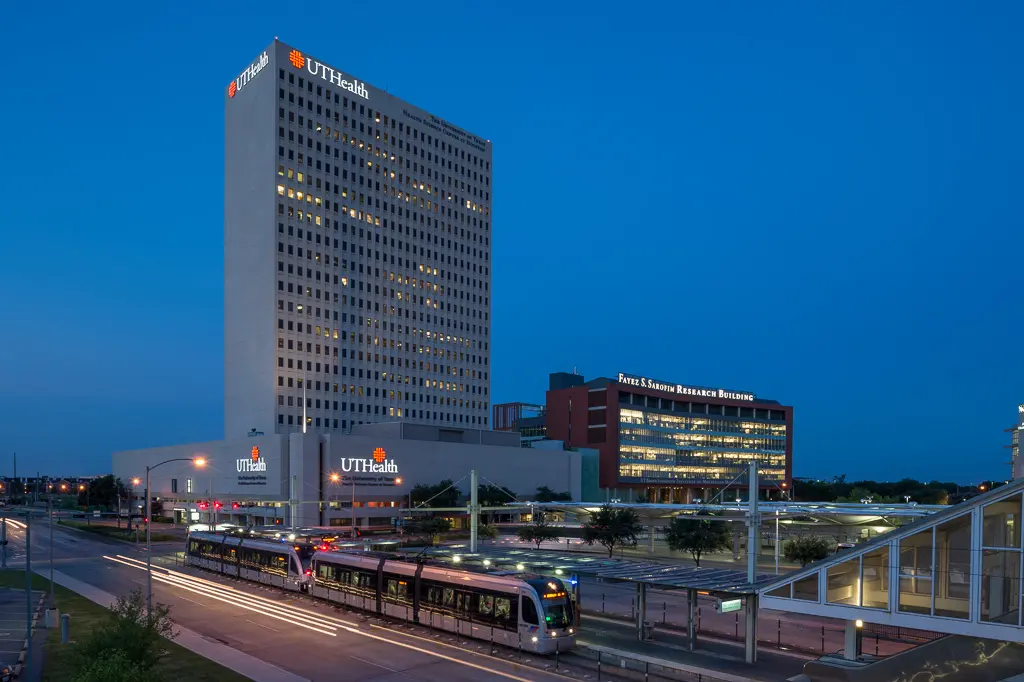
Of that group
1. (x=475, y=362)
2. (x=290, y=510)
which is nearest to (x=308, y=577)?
(x=290, y=510)

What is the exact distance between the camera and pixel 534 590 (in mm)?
33156

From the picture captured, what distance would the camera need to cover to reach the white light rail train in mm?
33312

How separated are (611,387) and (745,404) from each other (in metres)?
44.1

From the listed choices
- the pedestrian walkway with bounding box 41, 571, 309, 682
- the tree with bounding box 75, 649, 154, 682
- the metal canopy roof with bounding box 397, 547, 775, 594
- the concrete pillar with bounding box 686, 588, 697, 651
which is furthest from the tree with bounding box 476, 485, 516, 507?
the tree with bounding box 75, 649, 154, 682

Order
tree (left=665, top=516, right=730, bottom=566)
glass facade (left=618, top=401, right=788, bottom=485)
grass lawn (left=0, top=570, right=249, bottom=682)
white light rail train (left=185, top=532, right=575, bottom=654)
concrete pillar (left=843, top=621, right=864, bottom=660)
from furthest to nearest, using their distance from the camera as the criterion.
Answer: glass facade (left=618, top=401, right=788, bottom=485)
tree (left=665, top=516, right=730, bottom=566)
white light rail train (left=185, top=532, right=575, bottom=654)
grass lawn (left=0, top=570, right=249, bottom=682)
concrete pillar (left=843, top=621, right=864, bottom=660)

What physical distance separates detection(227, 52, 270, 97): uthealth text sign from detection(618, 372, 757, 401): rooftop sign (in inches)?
3695

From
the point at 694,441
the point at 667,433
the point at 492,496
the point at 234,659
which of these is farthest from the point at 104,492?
the point at 234,659

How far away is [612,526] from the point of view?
2943 inches

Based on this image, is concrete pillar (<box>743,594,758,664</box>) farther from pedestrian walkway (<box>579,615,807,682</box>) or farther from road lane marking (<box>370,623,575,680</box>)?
road lane marking (<box>370,623,575,680</box>)

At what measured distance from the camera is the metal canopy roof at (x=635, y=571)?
104 ft

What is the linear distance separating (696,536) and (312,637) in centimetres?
3665

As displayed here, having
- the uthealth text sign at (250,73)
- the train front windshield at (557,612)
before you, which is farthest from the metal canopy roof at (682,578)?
the uthealth text sign at (250,73)

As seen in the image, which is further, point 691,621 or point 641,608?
point 641,608

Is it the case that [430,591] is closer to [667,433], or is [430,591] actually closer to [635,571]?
[635,571]
